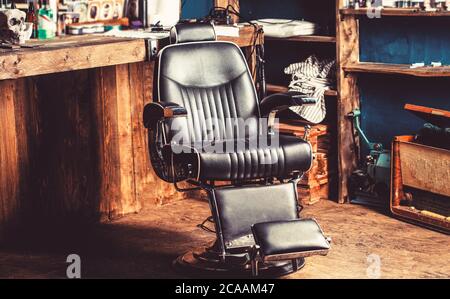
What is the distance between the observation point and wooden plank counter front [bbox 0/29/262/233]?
4332mm

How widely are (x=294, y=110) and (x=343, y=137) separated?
33cm

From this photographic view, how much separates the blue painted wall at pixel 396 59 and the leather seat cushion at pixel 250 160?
1.33 meters

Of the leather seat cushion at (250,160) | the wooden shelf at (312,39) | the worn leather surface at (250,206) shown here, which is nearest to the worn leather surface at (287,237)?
the worn leather surface at (250,206)

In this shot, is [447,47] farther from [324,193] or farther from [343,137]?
[324,193]

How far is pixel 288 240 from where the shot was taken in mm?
3682

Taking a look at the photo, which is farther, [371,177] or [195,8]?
[195,8]

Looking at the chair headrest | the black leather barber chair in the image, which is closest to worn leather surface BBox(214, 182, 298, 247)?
the black leather barber chair

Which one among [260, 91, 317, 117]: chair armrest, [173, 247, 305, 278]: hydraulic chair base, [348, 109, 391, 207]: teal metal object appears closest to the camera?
[173, 247, 305, 278]: hydraulic chair base

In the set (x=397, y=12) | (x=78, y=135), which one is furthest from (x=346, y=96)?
(x=78, y=135)

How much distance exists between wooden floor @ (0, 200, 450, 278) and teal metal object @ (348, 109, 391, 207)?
4.4 inches

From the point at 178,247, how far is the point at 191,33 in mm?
1055

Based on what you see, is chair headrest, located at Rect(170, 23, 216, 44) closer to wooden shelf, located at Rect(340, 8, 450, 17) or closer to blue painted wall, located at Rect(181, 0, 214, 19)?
wooden shelf, located at Rect(340, 8, 450, 17)

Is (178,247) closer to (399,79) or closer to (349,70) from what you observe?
(349,70)
